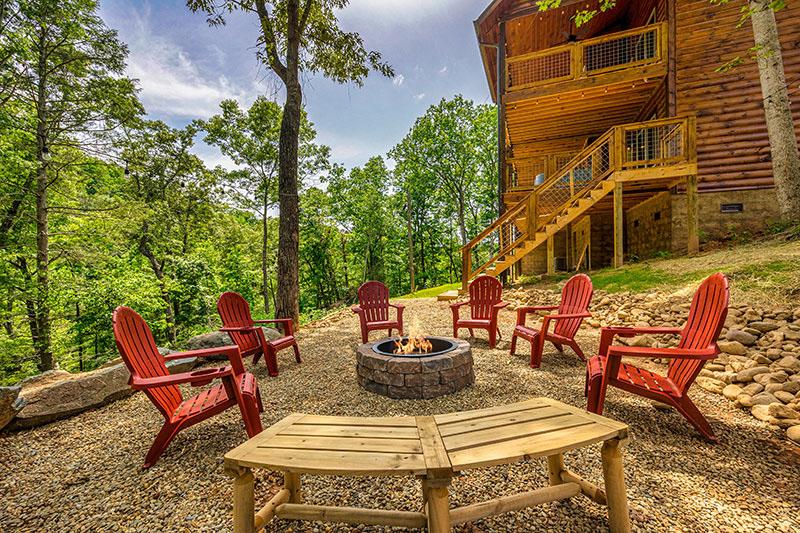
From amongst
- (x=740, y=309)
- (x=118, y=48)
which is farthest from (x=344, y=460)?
(x=118, y=48)

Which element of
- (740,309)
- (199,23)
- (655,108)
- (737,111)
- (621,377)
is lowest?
(621,377)

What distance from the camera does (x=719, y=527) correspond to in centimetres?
139

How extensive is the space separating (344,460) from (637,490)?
5.27 feet

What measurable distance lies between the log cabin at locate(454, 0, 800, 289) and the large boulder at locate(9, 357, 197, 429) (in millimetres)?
6871

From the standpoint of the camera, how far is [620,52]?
809 cm

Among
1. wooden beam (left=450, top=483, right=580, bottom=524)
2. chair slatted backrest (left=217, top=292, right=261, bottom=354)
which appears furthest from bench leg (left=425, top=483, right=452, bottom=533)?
chair slatted backrest (left=217, top=292, right=261, bottom=354)

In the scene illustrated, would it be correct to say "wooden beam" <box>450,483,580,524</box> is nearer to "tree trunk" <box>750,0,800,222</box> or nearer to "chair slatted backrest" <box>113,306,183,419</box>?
"chair slatted backrest" <box>113,306,183,419</box>

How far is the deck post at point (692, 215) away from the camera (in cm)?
648

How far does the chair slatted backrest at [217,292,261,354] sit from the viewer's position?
365 cm

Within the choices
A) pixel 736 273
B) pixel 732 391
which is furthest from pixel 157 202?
pixel 736 273

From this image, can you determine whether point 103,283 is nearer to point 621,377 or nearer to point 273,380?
point 273,380

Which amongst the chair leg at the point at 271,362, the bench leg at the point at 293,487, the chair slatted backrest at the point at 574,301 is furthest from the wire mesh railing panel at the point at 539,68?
the bench leg at the point at 293,487

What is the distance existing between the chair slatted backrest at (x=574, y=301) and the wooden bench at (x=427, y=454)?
85.9 inches

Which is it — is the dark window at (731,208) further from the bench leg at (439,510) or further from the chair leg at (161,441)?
the chair leg at (161,441)
